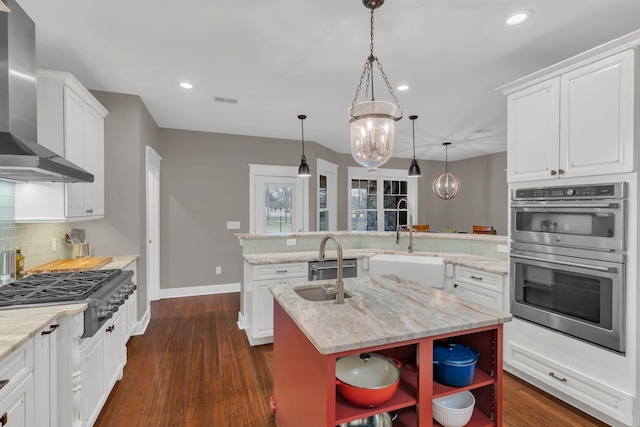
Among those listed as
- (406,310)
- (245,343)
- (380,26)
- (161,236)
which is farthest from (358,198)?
(406,310)

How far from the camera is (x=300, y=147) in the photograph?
5.78m

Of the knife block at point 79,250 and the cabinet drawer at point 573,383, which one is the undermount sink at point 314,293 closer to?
the cabinet drawer at point 573,383

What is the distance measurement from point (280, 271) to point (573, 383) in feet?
8.22

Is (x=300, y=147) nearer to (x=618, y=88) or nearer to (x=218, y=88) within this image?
(x=218, y=88)

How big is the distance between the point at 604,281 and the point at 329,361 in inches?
77.3

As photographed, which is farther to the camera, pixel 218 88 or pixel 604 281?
pixel 218 88

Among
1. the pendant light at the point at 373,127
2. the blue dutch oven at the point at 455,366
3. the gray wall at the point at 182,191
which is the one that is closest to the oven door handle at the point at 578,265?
the blue dutch oven at the point at 455,366

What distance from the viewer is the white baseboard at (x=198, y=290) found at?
500 cm

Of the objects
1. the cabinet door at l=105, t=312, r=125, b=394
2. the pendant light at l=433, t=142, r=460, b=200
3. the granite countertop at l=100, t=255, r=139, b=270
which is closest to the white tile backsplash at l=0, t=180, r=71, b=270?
the granite countertop at l=100, t=255, r=139, b=270

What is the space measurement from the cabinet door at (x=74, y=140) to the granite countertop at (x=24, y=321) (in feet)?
3.76

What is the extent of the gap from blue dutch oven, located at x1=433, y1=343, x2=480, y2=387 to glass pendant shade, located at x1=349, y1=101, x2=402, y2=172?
1134mm

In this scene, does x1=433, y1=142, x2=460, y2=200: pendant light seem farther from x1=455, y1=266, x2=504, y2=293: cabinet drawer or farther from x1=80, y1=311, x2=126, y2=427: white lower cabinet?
x1=80, y1=311, x2=126, y2=427: white lower cabinet

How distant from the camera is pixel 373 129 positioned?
1.84 metres

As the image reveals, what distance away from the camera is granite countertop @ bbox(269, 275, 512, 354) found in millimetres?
1237
